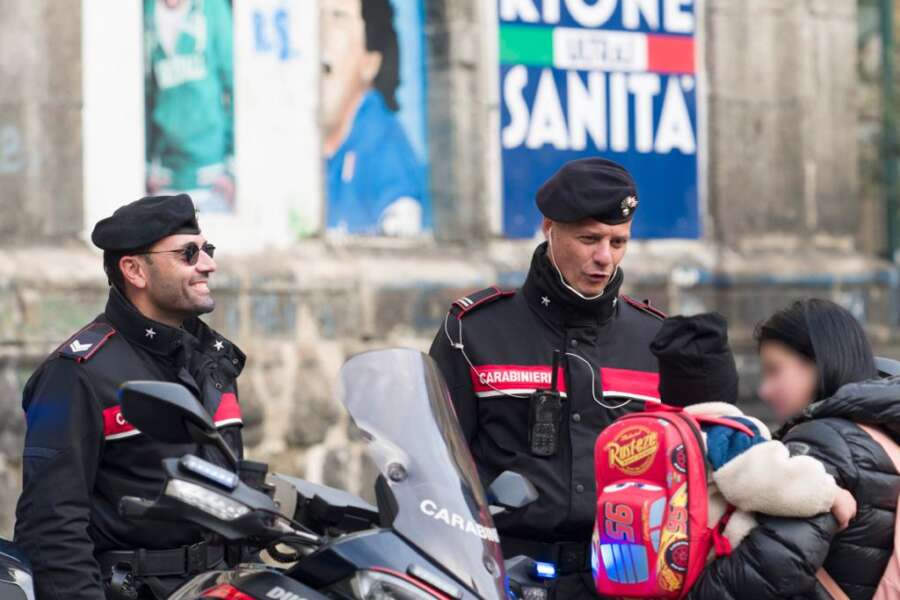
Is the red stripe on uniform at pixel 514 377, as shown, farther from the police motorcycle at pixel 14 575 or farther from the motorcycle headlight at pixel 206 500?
the motorcycle headlight at pixel 206 500

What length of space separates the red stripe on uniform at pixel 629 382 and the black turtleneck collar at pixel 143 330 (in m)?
1.12

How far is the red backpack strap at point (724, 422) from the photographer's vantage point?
3.60 m

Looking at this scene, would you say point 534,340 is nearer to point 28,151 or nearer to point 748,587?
point 748,587

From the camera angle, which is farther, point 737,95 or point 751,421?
point 737,95

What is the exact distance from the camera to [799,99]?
36.9 ft

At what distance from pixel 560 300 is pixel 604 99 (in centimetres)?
609

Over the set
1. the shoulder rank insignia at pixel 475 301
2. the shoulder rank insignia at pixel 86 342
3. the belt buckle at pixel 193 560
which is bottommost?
the belt buckle at pixel 193 560

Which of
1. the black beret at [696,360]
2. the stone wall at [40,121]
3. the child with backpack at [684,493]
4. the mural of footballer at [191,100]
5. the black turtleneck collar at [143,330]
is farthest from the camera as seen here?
the mural of footballer at [191,100]

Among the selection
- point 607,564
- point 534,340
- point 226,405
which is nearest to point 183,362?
point 226,405

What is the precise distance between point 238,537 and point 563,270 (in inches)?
65.4

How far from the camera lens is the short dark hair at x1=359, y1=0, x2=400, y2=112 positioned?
972 cm

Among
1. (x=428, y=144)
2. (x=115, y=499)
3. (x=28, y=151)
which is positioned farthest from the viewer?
(x=428, y=144)

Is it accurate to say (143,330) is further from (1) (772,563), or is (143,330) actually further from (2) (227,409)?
(1) (772,563)

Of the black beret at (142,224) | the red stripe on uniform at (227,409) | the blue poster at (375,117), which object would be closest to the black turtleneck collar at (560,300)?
the red stripe on uniform at (227,409)
